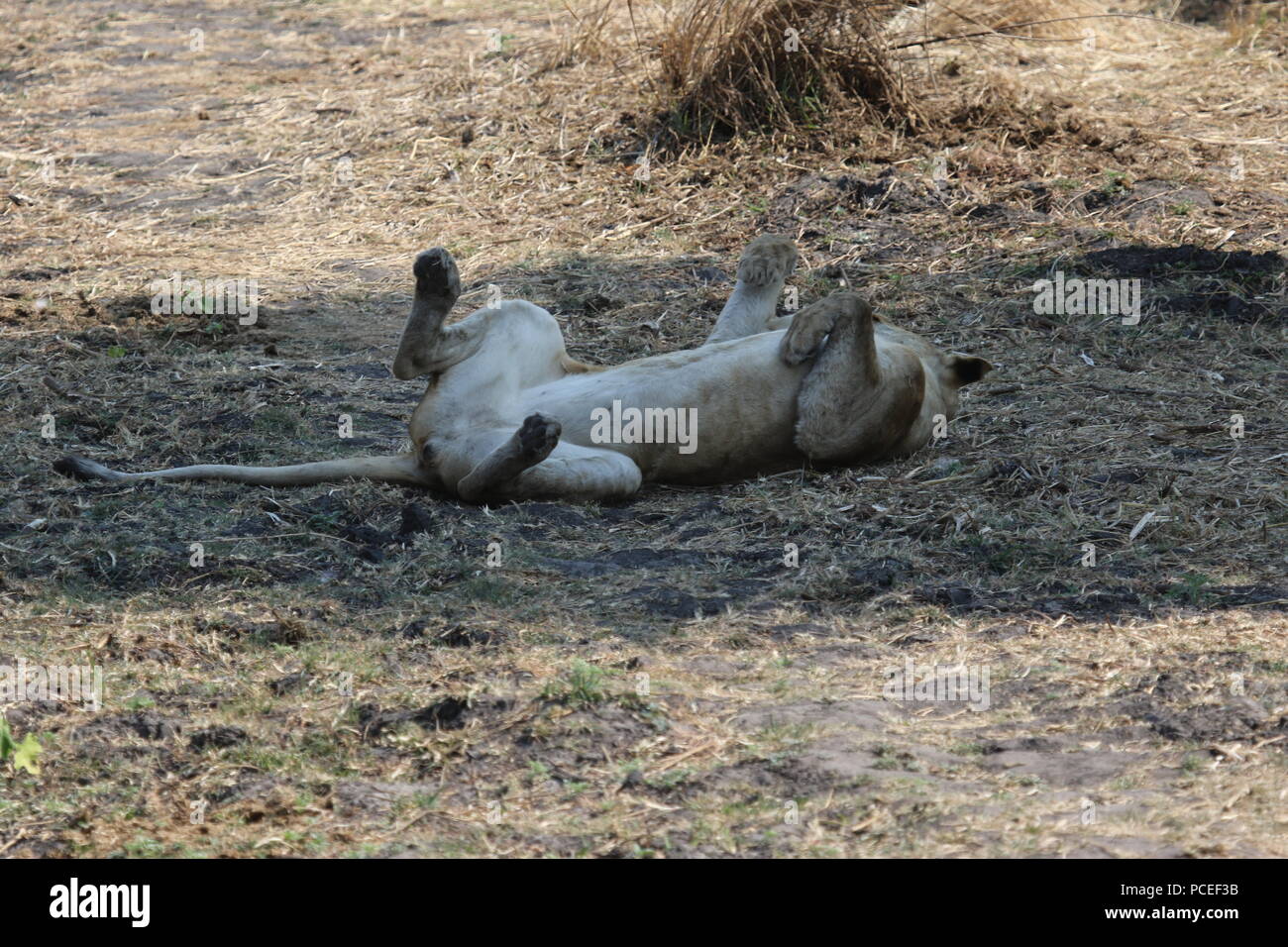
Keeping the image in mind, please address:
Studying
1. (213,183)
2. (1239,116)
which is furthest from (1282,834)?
(213,183)

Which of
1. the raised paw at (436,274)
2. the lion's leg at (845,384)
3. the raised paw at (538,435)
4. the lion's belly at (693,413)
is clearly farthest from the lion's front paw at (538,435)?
the lion's leg at (845,384)

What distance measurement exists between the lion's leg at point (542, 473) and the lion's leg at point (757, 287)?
1.02 m

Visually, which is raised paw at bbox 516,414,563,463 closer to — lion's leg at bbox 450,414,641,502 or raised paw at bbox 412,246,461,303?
lion's leg at bbox 450,414,641,502

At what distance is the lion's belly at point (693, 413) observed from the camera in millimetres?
5254

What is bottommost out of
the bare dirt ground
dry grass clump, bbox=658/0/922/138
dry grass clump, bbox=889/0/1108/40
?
the bare dirt ground

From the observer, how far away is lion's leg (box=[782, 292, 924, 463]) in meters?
5.24

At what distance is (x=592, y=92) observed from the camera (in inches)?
397

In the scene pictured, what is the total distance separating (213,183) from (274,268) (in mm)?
1841

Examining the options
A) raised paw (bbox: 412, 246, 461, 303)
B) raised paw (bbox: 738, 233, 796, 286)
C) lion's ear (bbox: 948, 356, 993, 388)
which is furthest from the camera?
raised paw (bbox: 738, 233, 796, 286)

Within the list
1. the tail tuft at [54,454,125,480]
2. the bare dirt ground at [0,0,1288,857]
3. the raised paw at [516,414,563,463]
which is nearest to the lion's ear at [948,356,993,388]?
the bare dirt ground at [0,0,1288,857]

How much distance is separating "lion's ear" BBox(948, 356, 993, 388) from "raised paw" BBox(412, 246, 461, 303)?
197 cm

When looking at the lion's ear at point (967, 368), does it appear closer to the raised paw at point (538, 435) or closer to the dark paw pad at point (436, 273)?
the raised paw at point (538, 435)

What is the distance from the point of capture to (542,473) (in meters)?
5.09

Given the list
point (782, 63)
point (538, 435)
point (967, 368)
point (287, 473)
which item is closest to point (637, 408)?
point (538, 435)
